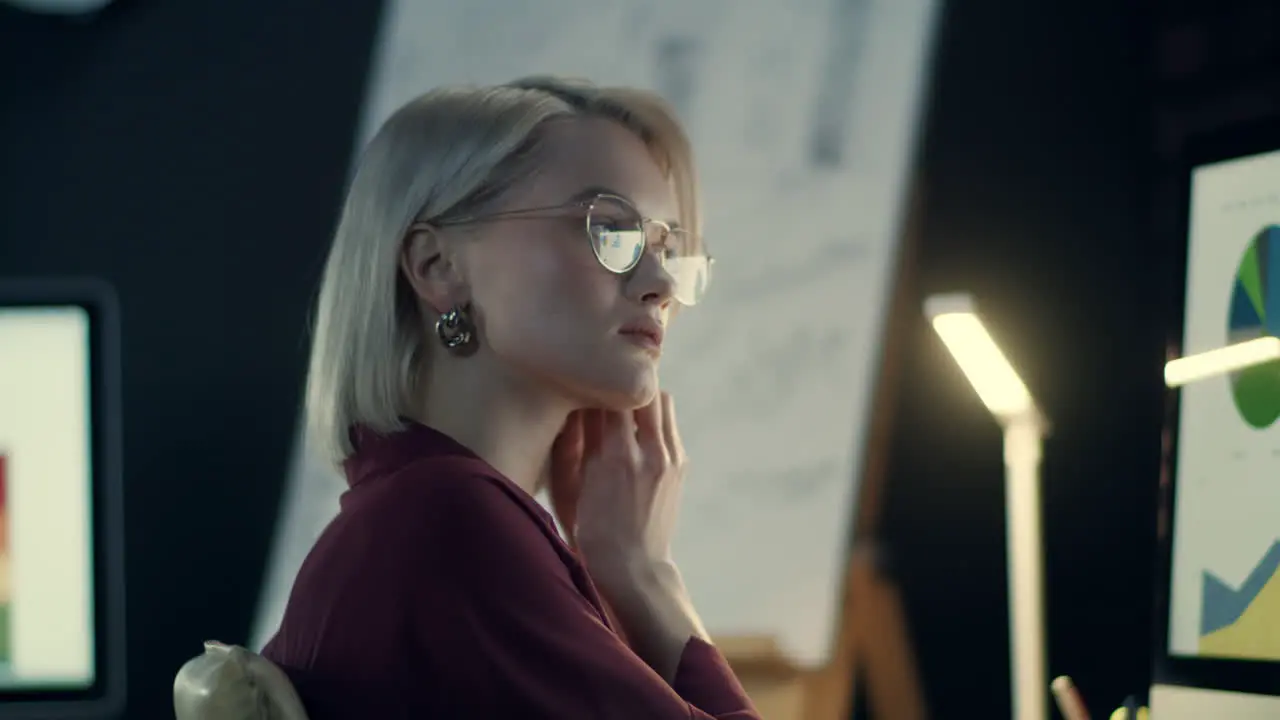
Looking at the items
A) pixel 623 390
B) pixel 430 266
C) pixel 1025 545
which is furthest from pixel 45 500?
pixel 1025 545

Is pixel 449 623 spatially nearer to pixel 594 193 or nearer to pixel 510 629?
pixel 510 629

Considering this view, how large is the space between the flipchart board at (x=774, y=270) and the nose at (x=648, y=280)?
54.7 inches

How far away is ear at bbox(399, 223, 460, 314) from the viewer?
128 cm

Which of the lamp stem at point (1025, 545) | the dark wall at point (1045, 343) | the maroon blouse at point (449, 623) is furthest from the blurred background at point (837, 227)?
the maroon blouse at point (449, 623)

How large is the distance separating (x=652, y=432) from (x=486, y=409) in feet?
0.78

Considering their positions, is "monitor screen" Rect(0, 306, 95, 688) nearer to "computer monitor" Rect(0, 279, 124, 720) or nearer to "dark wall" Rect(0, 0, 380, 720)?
"computer monitor" Rect(0, 279, 124, 720)

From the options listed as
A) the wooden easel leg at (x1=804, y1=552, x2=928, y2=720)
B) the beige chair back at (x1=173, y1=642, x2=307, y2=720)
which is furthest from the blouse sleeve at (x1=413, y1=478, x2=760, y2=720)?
the wooden easel leg at (x1=804, y1=552, x2=928, y2=720)

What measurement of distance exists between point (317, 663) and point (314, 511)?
1686 mm

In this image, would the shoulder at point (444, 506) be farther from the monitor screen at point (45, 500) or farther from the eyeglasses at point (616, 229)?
the monitor screen at point (45, 500)

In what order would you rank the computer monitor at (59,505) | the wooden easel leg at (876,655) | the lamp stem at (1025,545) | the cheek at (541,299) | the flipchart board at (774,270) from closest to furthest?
the cheek at (541,299), the lamp stem at (1025,545), the computer monitor at (59,505), the wooden easel leg at (876,655), the flipchart board at (774,270)

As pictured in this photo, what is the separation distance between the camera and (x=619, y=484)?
1.41 meters

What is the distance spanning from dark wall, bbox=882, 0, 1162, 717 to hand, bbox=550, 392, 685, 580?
1270mm

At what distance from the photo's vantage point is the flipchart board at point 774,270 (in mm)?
2645

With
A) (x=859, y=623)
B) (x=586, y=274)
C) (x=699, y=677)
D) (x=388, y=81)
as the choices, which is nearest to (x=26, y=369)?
(x=586, y=274)
